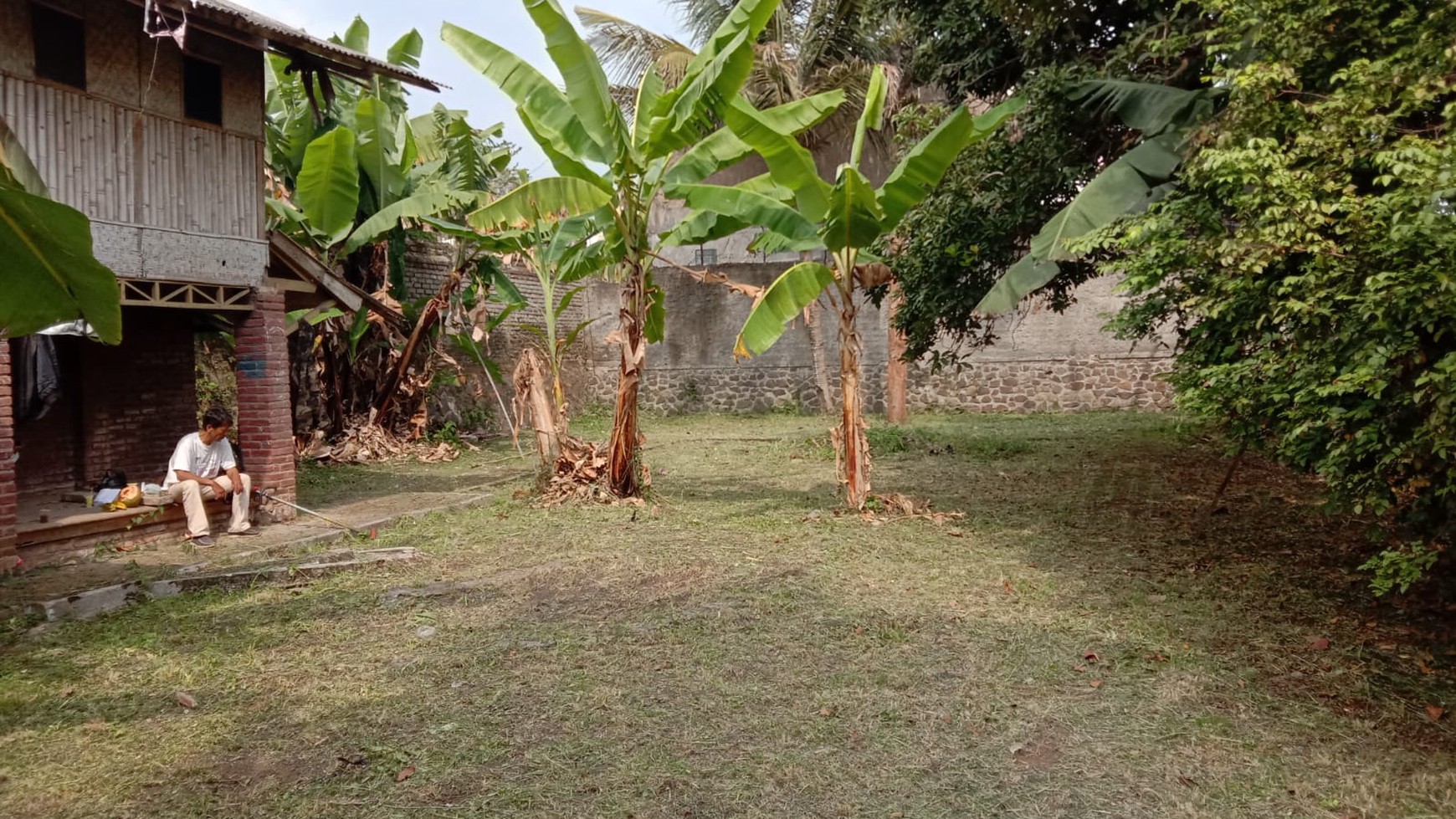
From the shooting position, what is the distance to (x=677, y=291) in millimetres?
19859

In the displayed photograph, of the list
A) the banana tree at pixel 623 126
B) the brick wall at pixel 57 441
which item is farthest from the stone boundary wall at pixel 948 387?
the brick wall at pixel 57 441

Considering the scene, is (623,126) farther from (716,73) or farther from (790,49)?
(790,49)

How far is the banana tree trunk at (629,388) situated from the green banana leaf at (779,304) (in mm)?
1729

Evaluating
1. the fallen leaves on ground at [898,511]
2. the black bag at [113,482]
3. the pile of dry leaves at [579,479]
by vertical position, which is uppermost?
the black bag at [113,482]

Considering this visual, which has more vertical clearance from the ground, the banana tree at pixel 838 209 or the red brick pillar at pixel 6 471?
the banana tree at pixel 838 209

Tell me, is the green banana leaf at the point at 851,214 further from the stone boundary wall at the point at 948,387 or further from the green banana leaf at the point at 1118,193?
the stone boundary wall at the point at 948,387

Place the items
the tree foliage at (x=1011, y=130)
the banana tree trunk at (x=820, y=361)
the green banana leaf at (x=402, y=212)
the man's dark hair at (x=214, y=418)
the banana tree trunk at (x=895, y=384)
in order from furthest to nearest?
1. the banana tree trunk at (x=820, y=361)
2. the banana tree trunk at (x=895, y=384)
3. the green banana leaf at (x=402, y=212)
4. the man's dark hair at (x=214, y=418)
5. the tree foliage at (x=1011, y=130)

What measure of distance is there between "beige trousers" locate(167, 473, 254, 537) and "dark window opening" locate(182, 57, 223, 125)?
3.12 m

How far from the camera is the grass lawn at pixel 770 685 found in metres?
3.70

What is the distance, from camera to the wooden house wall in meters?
7.19

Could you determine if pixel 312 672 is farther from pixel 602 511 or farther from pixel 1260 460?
pixel 1260 460

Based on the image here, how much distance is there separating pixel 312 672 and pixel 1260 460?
10851mm

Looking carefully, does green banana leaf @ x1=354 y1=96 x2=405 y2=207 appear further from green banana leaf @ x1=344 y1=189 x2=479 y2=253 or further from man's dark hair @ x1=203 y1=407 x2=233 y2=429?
man's dark hair @ x1=203 y1=407 x2=233 y2=429

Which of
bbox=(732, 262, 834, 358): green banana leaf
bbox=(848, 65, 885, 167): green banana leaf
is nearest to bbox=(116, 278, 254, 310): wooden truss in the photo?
bbox=(732, 262, 834, 358): green banana leaf
